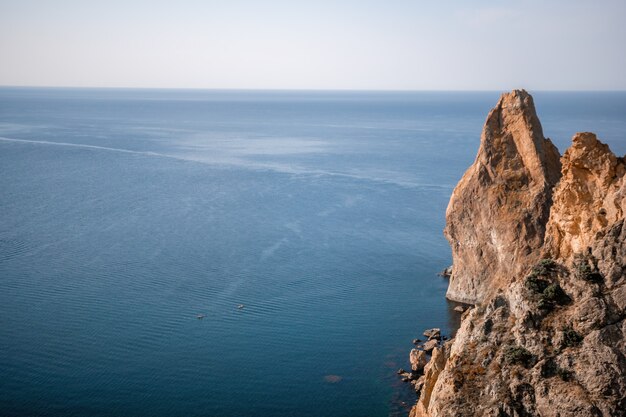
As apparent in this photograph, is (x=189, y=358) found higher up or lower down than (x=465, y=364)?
lower down

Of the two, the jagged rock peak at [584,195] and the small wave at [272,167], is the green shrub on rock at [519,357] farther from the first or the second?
the small wave at [272,167]

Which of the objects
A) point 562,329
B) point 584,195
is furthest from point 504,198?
point 562,329

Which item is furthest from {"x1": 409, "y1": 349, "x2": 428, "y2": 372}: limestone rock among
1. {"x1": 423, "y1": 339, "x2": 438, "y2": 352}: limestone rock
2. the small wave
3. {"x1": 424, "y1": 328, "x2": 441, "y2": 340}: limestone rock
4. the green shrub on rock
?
the small wave

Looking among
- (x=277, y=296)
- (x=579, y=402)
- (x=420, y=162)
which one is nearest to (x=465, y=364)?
(x=579, y=402)

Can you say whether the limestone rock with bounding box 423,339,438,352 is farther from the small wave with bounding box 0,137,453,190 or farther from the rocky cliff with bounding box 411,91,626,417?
the small wave with bounding box 0,137,453,190

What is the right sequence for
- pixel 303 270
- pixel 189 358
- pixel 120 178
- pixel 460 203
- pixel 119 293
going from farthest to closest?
pixel 120 178
pixel 303 270
pixel 119 293
pixel 460 203
pixel 189 358

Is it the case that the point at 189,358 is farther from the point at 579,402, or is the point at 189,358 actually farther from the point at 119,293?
the point at 579,402
